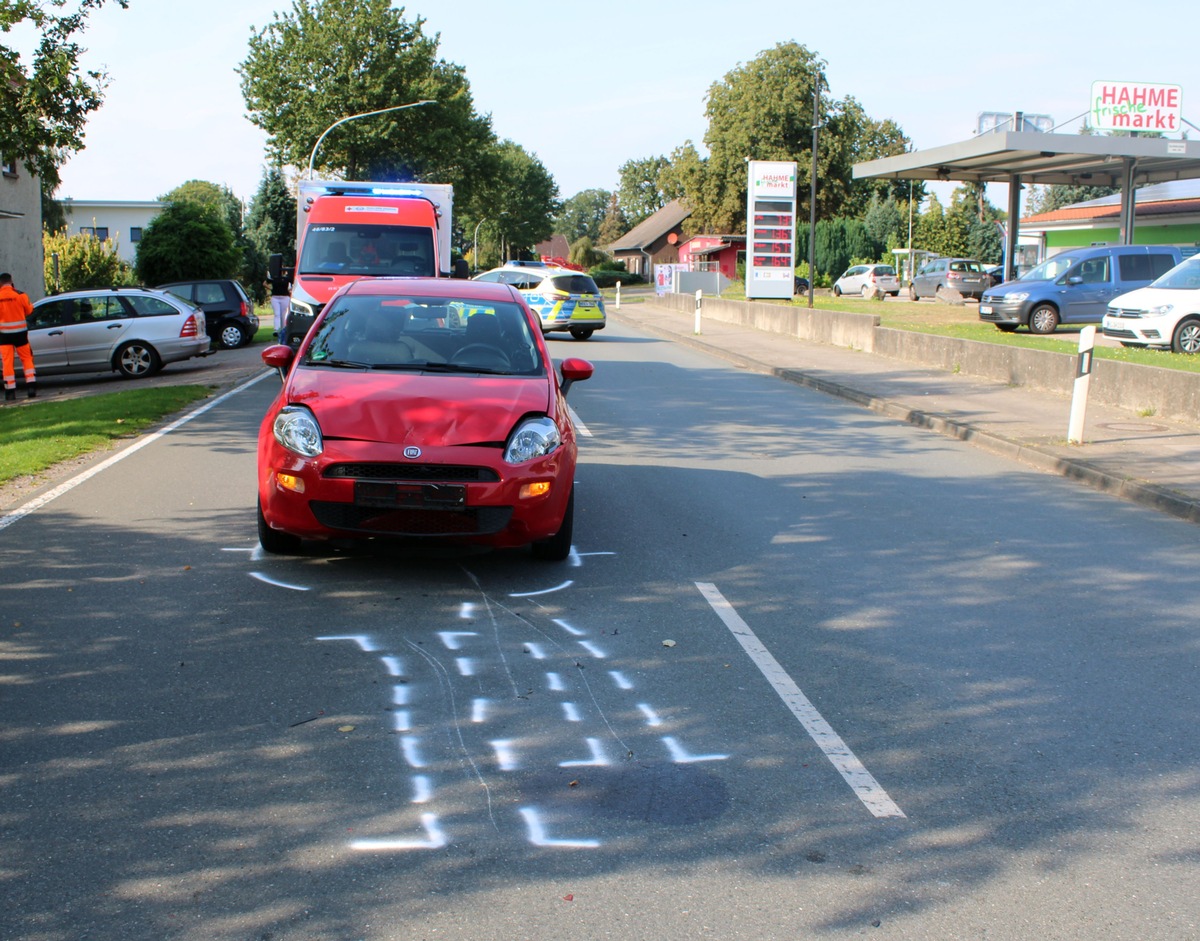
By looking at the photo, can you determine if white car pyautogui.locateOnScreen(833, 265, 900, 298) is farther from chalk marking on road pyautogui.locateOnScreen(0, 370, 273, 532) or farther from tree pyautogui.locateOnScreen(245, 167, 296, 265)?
chalk marking on road pyautogui.locateOnScreen(0, 370, 273, 532)

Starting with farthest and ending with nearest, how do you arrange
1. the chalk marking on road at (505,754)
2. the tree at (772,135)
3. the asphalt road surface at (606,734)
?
the tree at (772,135) → the chalk marking on road at (505,754) → the asphalt road surface at (606,734)

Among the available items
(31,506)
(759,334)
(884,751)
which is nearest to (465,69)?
(759,334)

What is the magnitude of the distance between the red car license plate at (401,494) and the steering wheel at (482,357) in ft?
4.56

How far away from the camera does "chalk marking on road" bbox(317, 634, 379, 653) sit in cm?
552

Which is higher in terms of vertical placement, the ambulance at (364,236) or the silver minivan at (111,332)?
the ambulance at (364,236)

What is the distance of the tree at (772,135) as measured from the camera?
7594cm

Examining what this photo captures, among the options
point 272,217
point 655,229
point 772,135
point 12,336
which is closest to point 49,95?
point 12,336

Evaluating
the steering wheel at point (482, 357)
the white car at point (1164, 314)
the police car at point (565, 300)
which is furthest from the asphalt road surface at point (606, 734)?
the police car at point (565, 300)

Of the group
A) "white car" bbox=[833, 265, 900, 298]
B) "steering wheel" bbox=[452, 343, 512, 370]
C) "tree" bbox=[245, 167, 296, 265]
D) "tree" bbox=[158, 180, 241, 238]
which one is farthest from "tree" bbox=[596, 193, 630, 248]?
"steering wheel" bbox=[452, 343, 512, 370]

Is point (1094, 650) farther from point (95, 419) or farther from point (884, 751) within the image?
point (95, 419)

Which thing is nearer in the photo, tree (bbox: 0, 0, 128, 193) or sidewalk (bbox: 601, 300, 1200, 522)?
sidewalk (bbox: 601, 300, 1200, 522)

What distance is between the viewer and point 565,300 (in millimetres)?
29109

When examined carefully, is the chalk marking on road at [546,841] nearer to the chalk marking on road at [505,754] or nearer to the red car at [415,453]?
the chalk marking on road at [505,754]

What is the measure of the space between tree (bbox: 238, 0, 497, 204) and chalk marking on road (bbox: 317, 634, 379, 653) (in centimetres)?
5475
